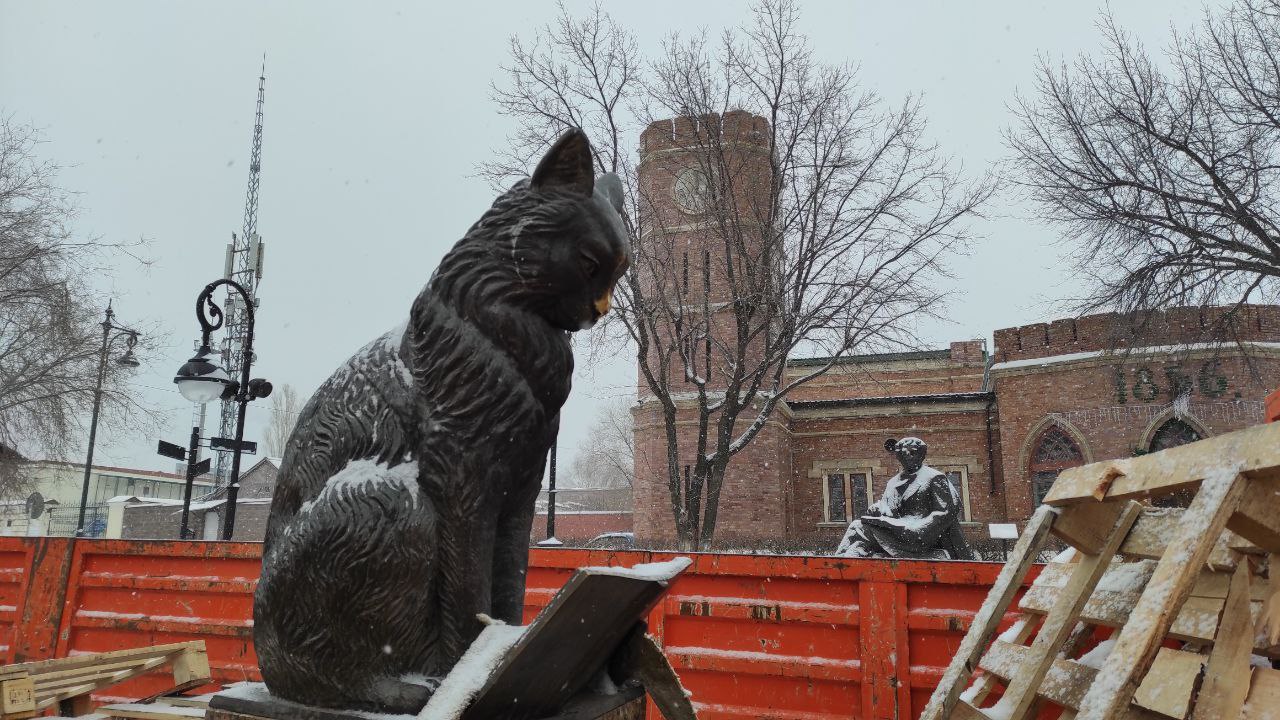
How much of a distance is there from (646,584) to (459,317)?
32.7 inches

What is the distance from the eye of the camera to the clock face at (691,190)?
1698 cm

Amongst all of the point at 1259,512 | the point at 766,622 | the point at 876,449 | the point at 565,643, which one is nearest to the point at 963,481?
the point at 876,449

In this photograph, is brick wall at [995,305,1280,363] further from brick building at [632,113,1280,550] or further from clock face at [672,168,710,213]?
clock face at [672,168,710,213]

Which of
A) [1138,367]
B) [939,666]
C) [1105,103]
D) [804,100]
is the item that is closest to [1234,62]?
[1105,103]

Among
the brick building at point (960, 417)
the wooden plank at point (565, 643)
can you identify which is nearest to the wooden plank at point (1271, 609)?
the wooden plank at point (565, 643)

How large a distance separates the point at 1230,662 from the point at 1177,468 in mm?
595

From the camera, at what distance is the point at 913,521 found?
691 cm

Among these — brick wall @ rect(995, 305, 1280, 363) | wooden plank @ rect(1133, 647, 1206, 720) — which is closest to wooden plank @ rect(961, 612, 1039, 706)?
wooden plank @ rect(1133, 647, 1206, 720)

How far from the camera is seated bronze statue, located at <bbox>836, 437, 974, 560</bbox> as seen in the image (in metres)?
6.79

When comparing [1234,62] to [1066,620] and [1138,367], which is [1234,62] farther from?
[1066,620]

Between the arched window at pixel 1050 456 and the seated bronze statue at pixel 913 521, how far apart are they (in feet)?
55.9

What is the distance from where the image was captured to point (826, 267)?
15.5 metres

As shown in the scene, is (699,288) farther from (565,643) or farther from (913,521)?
(565,643)

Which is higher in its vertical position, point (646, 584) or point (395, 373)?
point (395, 373)
